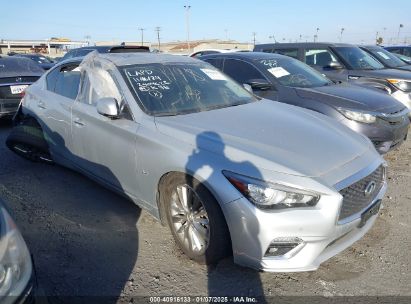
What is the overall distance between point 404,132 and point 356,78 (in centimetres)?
243

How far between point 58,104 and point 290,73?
11.1 ft

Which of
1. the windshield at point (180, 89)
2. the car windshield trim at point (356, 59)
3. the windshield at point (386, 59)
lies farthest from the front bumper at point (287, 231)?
the windshield at point (386, 59)

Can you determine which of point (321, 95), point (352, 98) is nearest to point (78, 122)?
point (321, 95)

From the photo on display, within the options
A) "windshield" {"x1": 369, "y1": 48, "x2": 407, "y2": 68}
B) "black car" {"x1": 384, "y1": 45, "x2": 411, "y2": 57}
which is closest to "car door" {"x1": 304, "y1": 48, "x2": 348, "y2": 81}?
"windshield" {"x1": 369, "y1": 48, "x2": 407, "y2": 68}

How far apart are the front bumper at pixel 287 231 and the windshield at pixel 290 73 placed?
3.32 metres

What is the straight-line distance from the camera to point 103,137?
3.46m

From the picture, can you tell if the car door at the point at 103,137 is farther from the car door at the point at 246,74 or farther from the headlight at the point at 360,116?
the headlight at the point at 360,116

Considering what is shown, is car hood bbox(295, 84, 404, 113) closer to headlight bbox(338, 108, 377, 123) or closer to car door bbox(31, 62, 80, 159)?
headlight bbox(338, 108, 377, 123)

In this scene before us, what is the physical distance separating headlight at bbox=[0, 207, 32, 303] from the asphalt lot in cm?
27

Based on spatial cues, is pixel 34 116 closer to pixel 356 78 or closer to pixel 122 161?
pixel 122 161

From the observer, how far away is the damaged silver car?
2.36 meters

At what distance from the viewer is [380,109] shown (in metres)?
4.72

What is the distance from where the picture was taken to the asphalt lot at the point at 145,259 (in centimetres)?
260

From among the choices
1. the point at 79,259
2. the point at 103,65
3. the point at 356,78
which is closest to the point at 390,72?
the point at 356,78
